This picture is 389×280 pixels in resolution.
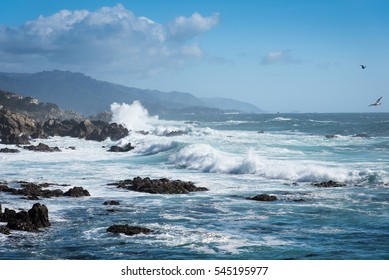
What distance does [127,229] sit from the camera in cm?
Result: 1759

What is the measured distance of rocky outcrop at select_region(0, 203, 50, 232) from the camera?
17781mm

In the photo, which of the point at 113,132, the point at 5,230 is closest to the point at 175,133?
the point at 113,132

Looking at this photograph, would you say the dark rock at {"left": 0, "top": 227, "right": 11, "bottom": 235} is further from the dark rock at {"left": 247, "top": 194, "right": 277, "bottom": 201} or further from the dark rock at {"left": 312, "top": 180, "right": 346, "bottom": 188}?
the dark rock at {"left": 312, "top": 180, "right": 346, "bottom": 188}

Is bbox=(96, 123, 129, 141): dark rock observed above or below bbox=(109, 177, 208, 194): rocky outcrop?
above

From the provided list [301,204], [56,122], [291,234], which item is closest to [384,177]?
[301,204]

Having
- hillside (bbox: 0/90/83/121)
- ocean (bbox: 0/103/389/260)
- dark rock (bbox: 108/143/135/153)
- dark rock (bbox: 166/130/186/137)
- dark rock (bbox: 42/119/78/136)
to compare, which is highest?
hillside (bbox: 0/90/83/121)

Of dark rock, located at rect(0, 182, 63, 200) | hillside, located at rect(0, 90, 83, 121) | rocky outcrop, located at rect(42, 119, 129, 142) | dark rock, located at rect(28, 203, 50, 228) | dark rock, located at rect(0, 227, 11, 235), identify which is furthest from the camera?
hillside, located at rect(0, 90, 83, 121)

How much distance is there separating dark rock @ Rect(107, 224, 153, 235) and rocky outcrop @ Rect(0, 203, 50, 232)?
2463mm

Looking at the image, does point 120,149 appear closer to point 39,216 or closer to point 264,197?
point 264,197

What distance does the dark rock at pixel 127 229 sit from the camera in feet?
57.3

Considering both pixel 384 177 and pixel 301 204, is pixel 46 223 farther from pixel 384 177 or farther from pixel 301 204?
pixel 384 177

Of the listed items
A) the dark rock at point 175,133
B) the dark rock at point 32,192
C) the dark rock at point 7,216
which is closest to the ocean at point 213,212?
the dark rock at point 32,192

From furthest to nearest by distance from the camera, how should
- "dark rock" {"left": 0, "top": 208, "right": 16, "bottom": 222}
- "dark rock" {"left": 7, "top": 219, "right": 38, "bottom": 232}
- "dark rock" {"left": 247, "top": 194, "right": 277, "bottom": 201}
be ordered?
"dark rock" {"left": 247, "top": 194, "right": 277, "bottom": 201}, "dark rock" {"left": 0, "top": 208, "right": 16, "bottom": 222}, "dark rock" {"left": 7, "top": 219, "right": 38, "bottom": 232}

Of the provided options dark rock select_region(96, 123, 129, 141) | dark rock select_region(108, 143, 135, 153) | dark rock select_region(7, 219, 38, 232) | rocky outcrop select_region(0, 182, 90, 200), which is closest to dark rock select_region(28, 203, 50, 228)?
dark rock select_region(7, 219, 38, 232)
